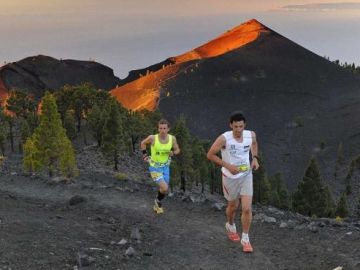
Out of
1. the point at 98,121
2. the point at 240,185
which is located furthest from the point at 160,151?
the point at 98,121

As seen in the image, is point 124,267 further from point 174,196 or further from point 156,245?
point 174,196

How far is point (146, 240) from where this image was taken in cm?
1233

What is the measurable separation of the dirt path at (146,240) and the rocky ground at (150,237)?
2 cm

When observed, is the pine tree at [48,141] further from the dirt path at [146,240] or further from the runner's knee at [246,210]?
the runner's knee at [246,210]

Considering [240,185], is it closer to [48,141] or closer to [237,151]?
[237,151]

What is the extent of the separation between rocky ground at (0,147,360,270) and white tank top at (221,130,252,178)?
226 centimetres

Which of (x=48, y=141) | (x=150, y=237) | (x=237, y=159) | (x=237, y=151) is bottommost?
(x=150, y=237)

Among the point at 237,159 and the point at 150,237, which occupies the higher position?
the point at 237,159

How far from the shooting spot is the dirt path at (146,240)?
1059 cm

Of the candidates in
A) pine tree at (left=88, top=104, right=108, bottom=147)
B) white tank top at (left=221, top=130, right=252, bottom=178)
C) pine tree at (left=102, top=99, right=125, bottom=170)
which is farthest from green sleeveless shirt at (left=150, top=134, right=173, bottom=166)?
pine tree at (left=88, top=104, right=108, bottom=147)

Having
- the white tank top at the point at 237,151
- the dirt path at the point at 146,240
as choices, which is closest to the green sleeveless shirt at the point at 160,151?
the dirt path at the point at 146,240

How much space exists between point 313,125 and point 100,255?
15700cm

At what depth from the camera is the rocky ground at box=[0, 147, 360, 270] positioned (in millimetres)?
10617

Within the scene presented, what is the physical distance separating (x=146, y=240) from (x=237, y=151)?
11.5 feet
